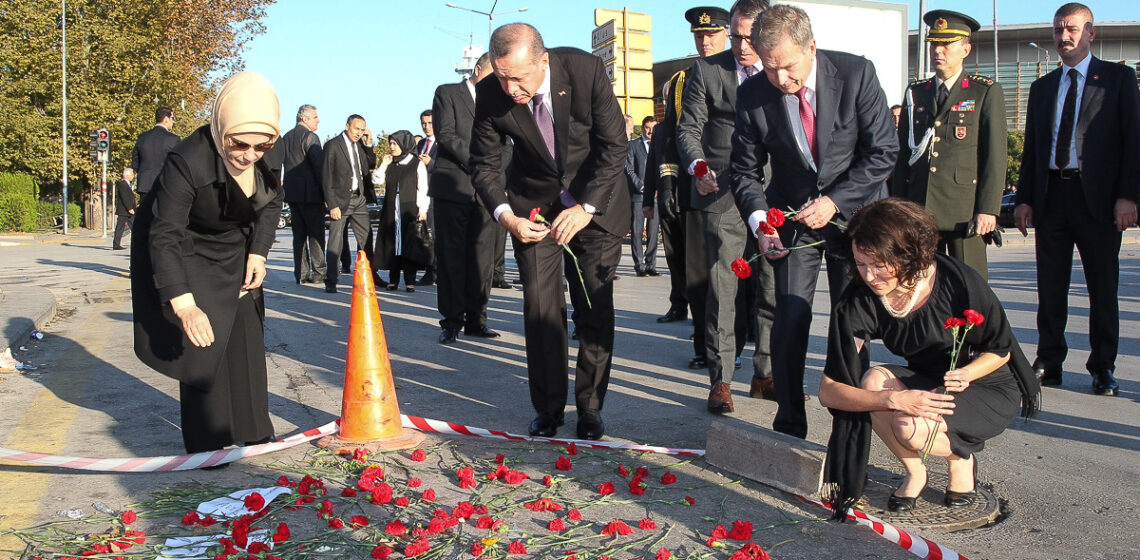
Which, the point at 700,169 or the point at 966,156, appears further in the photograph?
the point at 966,156

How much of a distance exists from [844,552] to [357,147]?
10.7 m

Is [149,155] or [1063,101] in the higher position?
[149,155]

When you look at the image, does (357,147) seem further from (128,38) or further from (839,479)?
(128,38)

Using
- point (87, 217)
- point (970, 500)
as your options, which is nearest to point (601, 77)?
point (970, 500)

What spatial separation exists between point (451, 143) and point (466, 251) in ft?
3.04

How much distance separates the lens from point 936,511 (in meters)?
3.58

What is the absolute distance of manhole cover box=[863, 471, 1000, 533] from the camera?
3469mm

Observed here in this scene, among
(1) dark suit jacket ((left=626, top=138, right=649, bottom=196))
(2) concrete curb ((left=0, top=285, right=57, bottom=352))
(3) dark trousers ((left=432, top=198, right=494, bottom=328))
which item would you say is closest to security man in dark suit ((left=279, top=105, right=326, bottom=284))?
(2) concrete curb ((left=0, top=285, right=57, bottom=352))

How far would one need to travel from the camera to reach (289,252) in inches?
901

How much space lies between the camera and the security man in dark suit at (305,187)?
12641 mm

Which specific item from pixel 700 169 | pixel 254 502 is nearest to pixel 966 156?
pixel 700 169

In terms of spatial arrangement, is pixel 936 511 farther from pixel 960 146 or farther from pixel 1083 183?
pixel 1083 183

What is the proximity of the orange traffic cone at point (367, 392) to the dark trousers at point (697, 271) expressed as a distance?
2628 mm

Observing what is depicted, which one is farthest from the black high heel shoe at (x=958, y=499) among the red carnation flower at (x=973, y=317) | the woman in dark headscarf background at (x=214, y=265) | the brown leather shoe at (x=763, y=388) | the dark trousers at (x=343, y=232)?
the dark trousers at (x=343, y=232)
